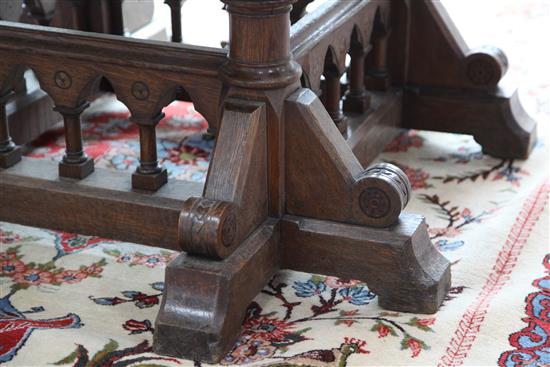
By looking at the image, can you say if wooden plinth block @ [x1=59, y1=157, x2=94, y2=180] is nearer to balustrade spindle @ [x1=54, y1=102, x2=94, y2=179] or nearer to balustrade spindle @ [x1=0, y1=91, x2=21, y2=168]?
balustrade spindle @ [x1=54, y1=102, x2=94, y2=179]

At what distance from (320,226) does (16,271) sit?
0.54 metres

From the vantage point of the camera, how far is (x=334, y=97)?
7.03 feet

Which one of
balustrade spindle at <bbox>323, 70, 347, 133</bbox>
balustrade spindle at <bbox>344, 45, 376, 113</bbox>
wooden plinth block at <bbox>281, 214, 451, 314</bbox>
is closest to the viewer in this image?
wooden plinth block at <bbox>281, 214, 451, 314</bbox>

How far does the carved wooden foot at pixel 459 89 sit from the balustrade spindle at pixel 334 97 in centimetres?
38

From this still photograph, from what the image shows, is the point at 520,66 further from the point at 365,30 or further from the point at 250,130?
the point at 250,130

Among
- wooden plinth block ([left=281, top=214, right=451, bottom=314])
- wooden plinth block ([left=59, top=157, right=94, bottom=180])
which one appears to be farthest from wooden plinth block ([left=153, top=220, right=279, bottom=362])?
wooden plinth block ([left=59, top=157, right=94, bottom=180])

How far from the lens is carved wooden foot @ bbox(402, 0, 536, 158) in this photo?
2416 mm

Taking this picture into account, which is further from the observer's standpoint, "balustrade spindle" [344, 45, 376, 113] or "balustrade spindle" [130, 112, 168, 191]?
"balustrade spindle" [344, 45, 376, 113]

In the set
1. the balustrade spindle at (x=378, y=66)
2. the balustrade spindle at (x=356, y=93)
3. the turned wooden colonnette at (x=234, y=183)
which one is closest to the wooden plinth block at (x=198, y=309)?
the turned wooden colonnette at (x=234, y=183)

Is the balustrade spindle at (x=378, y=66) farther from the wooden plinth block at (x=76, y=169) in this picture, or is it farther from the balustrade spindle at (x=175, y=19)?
the wooden plinth block at (x=76, y=169)

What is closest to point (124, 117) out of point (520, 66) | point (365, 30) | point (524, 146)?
point (365, 30)

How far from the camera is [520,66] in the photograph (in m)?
3.09

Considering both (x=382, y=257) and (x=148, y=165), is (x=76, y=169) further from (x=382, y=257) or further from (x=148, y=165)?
(x=382, y=257)

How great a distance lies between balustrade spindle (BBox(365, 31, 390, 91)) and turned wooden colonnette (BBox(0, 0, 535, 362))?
0.33m
